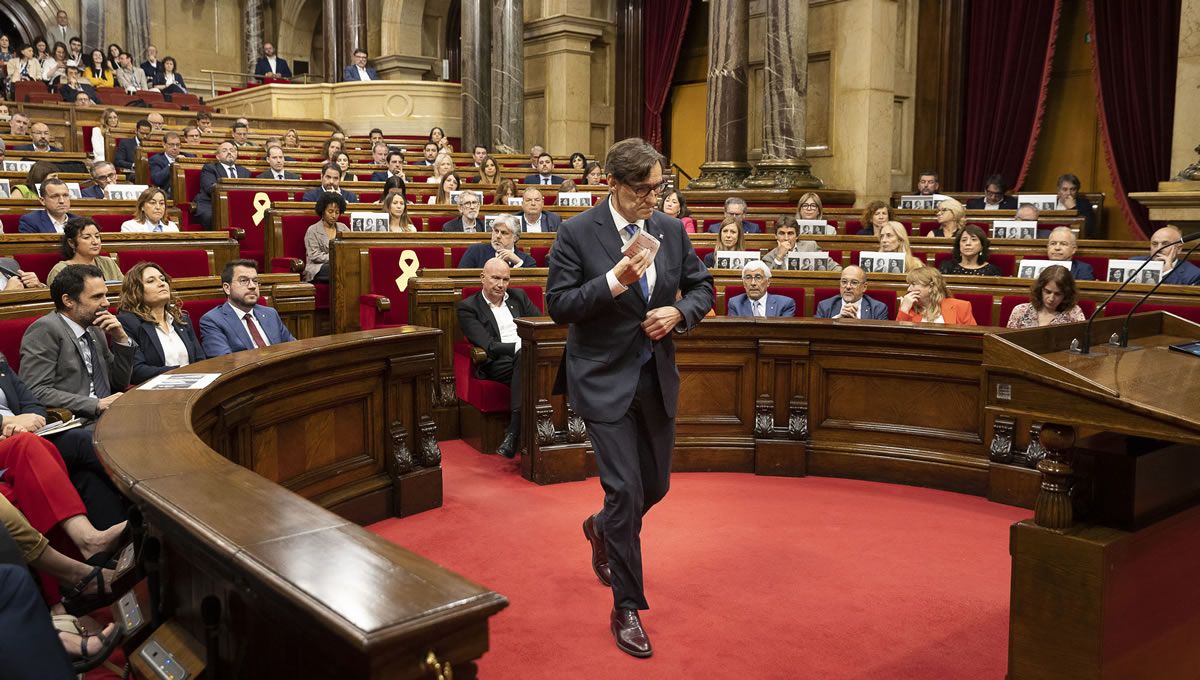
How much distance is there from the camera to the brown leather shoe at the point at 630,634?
2.96m

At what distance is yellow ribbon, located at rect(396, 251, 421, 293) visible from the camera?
6379 millimetres

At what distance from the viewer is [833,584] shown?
3.55 metres

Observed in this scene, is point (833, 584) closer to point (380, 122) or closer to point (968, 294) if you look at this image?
point (968, 294)

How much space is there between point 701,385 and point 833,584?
168 cm

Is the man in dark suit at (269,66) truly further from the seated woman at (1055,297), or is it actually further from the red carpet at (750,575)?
the seated woman at (1055,297)

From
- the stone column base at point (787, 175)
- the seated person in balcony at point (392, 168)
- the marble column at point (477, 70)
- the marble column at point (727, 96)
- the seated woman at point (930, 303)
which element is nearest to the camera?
the seated woman at point (930, 303)

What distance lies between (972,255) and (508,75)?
8518 mm

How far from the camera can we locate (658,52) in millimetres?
14023

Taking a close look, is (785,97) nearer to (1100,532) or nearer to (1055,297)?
(1055,297)

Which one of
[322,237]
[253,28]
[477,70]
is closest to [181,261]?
[322,237]

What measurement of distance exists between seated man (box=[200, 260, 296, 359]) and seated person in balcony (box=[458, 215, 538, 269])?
186 cm

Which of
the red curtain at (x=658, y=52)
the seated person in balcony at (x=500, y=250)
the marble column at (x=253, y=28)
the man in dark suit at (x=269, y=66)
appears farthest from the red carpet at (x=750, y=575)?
the marble column at (x=253, y=28)

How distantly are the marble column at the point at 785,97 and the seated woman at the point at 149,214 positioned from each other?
5.78m

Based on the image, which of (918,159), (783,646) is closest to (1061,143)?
(918,159)
